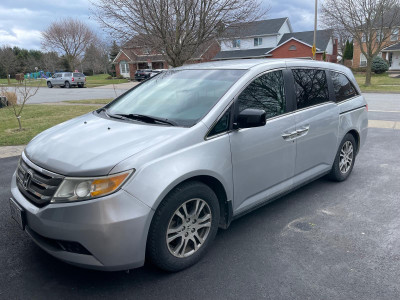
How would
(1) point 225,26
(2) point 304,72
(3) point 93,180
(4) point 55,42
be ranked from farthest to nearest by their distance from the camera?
(4) point 55,42 < (1) point 225,26 < (2) point 304,72 < (3) point 93,180

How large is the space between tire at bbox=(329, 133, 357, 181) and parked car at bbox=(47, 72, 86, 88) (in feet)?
112

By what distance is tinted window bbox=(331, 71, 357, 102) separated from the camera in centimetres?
463

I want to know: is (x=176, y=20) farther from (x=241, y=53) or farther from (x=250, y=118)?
(x=241, y=53)

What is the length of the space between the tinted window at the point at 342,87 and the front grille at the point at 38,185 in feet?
12.2

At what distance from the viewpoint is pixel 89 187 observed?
2.42 meters

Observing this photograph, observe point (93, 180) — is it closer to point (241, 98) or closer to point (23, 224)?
point (23, 224)

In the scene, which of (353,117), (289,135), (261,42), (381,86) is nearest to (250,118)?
(289,135)

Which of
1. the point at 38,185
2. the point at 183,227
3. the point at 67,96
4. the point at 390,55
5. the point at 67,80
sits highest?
the point at 390,55

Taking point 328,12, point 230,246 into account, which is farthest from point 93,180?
point 328,12

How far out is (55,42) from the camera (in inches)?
2287

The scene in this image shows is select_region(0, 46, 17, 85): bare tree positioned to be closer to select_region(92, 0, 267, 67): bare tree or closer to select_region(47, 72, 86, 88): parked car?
select_region(47, 72, 86, 88): parked car

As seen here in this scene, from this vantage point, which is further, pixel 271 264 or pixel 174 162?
pixel 271 264

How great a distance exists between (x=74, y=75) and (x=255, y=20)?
27633 mm

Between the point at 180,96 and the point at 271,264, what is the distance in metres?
1.83
